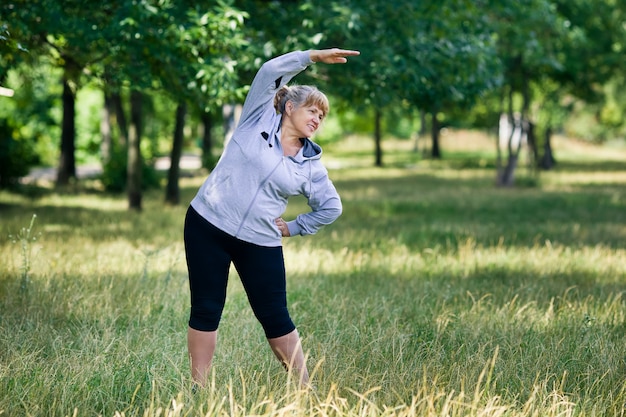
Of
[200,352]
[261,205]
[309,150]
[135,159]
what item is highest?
[309,150]

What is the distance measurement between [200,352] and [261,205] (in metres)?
0.83

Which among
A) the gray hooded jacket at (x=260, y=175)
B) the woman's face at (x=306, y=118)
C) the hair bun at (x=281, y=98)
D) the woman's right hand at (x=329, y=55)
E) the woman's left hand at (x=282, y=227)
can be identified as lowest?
the woman's left hand at (x=282, y=227)

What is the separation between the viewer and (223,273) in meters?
4.33

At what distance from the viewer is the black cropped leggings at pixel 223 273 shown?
14.0 ft

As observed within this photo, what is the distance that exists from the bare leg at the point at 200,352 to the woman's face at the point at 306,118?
114 cm

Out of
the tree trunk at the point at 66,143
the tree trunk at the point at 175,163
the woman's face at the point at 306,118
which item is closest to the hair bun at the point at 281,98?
the woman's face at the point at 306,118

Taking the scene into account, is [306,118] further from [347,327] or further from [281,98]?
[347,327]

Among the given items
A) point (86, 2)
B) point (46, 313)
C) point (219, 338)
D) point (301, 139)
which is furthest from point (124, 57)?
point (301, 139)

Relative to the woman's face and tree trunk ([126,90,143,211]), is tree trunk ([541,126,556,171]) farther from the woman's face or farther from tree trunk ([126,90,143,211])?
the woman's face

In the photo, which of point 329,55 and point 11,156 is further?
point 11,156

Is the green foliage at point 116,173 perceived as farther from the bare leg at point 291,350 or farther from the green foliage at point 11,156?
the bare leg at point 291,350

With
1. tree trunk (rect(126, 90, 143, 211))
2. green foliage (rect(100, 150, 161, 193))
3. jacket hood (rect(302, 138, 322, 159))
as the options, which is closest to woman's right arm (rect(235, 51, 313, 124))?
jacket hood (rect(302, 138, 322, 159))

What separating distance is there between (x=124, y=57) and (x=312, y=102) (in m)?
5.75

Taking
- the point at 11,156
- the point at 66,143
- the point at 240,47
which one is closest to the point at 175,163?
the point at 11,156
